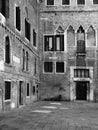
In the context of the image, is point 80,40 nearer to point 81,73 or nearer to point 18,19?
point 81,73

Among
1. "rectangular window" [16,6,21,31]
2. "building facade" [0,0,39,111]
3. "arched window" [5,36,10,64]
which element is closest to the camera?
"building facade" [0,0,39,111]

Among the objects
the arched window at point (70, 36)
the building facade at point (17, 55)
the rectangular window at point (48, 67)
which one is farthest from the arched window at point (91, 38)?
the building facade at point (17, 55)

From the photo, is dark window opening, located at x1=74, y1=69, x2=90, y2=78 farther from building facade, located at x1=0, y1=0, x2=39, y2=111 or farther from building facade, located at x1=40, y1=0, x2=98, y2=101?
building facade, located at x1=0, y1=0, x2=39, y2=111

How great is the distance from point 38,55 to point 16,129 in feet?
50.5

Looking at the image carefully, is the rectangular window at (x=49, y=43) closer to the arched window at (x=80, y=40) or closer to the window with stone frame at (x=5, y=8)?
the arched window at (x=80, y=40)

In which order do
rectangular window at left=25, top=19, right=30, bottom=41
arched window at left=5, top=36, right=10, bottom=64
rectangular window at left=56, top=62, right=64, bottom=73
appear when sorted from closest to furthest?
arched window at left=5, top=36, right=10, bottom=64 → rectangular window at left=25, top=19, right=30, bottom=41 → rectangular window at left=56, top=62, right=64, bottom=73

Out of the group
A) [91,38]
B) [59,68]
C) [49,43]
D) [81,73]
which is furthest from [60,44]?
[81,73]

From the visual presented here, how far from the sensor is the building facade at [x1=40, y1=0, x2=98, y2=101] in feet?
74.7

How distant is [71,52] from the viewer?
23016mm

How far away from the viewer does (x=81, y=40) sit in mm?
23031

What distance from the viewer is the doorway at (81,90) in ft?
74.7

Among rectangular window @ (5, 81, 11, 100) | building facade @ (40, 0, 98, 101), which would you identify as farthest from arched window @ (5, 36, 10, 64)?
building facade @ (40, 0, 98, 101)

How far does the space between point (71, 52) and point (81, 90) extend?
143 inches

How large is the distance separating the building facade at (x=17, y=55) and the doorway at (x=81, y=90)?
409 cm
